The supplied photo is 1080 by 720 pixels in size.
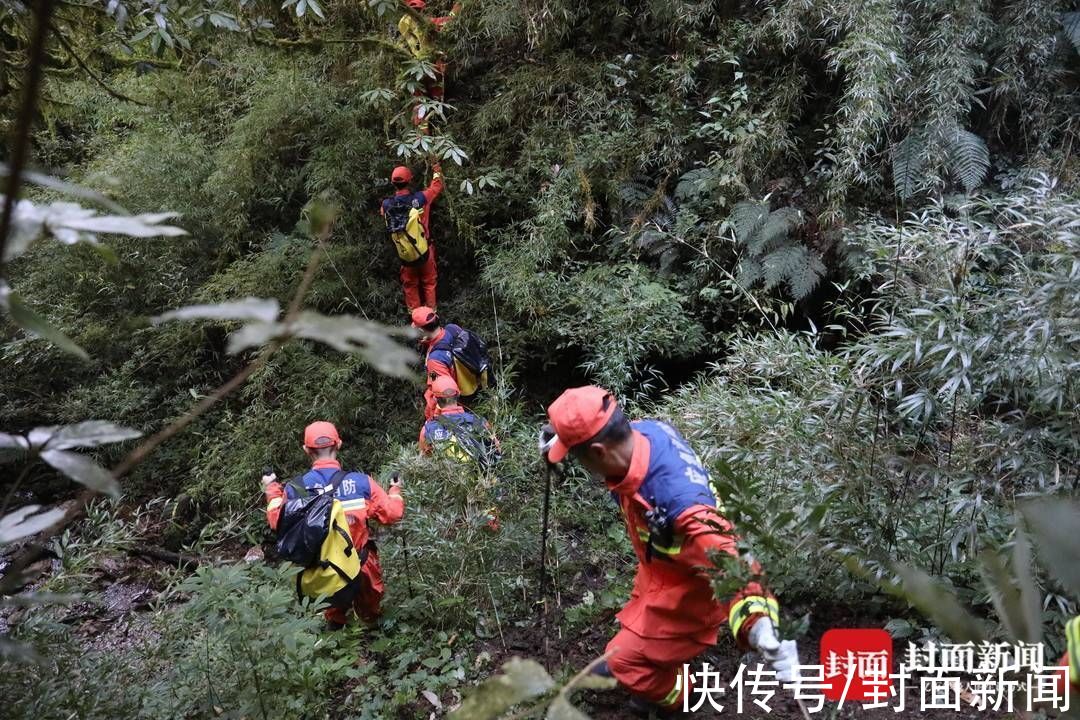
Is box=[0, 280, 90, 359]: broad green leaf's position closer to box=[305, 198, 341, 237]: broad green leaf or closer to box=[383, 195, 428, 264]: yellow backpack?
box=[305, 198, 341, 237]: broad green leaf

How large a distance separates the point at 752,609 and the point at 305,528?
2.58 m

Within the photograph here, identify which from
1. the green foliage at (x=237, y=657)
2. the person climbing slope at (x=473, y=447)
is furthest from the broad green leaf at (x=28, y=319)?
the person climbing slope at (x=473, y=447)

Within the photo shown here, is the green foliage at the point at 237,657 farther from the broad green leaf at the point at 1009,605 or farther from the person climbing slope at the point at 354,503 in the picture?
the broad green leaf at the point at 1009,605

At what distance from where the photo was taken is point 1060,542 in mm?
723

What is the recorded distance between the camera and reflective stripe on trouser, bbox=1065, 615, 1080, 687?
1589mm

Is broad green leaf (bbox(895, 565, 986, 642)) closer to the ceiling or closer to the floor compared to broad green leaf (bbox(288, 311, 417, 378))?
closer to the floor

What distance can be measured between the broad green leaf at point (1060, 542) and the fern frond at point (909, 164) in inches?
218

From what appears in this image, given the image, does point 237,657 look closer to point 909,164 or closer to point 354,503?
point 354,503

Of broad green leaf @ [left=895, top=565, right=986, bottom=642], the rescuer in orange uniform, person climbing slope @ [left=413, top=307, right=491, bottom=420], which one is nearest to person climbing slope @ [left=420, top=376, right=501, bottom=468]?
the rescuer in orange uniform

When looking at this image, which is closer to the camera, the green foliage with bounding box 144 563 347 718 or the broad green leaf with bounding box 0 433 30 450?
the broad green leaf with bounding box 0 433 30 450

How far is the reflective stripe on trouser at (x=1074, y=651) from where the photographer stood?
1.59 meters

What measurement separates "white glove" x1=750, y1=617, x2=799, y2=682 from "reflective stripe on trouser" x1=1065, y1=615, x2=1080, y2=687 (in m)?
0.78

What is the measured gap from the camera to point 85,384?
7379mm

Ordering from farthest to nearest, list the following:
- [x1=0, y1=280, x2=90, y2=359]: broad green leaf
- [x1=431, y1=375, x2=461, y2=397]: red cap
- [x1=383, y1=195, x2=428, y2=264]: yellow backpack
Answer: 1. [x1=383, y1=195, x2=428, y2=264]: yellow backpack
2. [x1=431, y1=375, x2=461, y2=397]: red cap
3. [x1=0, y1=280, x2=90, y2=359]: broad green leaf
